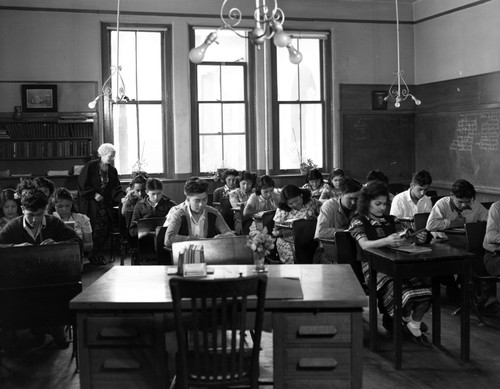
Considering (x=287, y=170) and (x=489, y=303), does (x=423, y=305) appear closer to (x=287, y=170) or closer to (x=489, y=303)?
(x=489, y=303)

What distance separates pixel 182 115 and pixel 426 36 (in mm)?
4240

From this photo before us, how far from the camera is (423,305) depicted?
5.05m

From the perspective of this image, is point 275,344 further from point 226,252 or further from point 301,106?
point 301,106

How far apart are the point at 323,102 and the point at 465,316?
736 cm

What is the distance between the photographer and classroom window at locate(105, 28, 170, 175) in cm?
1088

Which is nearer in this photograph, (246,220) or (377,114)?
(246,220)

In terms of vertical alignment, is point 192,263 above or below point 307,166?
below

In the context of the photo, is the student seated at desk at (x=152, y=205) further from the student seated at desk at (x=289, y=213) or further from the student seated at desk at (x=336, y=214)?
the student seated at desk at (x=336, y=214)

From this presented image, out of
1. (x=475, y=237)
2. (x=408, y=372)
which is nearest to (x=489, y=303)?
(x=475, y=237)

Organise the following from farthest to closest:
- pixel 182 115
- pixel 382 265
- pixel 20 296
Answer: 1. pixel 182 115
2. pixel 382 265
3. pixel 20 296

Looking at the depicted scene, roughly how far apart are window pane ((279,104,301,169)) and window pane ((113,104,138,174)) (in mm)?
2408

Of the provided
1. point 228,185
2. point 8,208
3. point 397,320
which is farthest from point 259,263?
point 228,185

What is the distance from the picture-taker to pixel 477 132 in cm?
1017

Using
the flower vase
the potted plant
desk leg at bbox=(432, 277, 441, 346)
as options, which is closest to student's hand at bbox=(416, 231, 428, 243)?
desk leg at bbox=(432, 277, 441, 346)
